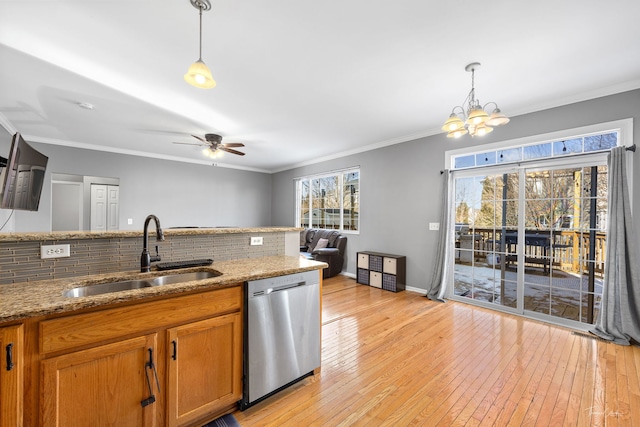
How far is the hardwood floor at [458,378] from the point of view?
5.69 ft

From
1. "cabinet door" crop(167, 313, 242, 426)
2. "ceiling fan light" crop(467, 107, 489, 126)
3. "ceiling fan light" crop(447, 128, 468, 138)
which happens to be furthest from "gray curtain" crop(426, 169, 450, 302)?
"cabinet door" crop(167, 313, 242, 426)

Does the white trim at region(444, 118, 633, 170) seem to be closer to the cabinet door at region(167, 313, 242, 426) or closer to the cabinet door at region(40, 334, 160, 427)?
the cabinet door at region(167, 313, 242, 426)

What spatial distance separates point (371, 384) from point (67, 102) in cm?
478

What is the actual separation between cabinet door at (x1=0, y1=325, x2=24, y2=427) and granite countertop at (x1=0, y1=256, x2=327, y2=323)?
78 millimetres

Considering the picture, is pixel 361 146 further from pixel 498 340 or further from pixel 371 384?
pixel 371 384

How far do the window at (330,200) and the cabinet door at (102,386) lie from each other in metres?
4.62

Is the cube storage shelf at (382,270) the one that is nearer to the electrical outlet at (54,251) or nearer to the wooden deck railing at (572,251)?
the wooden deck railing at (572,251)

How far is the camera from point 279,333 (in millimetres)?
1812

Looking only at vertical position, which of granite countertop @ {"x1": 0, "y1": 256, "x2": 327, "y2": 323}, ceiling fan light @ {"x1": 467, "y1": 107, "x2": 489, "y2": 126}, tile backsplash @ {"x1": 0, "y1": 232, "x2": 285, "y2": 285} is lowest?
granite countertop @ {"x1": 0, "y1": 256, "x2": 327, "y2": 323}

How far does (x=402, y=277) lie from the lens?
4.58 meters

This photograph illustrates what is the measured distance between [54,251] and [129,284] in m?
0.44

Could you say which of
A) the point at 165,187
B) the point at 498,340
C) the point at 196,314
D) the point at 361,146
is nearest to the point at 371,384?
the point at 196,314

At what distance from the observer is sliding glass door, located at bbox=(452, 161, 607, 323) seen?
304 cm

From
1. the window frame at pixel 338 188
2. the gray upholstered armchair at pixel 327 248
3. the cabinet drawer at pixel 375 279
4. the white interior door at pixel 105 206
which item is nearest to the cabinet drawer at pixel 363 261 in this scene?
the cabinet drawer at pixel 375 279
